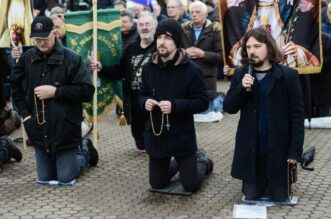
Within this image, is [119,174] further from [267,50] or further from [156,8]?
[156,8]

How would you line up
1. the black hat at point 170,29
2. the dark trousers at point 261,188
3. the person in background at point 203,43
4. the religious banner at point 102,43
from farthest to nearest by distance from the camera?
the person in background at point 203,43 → the religious banner at point 102,43 → the black hat at point 170,29 → the dark trousers at point 261,188

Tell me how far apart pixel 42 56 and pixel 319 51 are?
325 cm

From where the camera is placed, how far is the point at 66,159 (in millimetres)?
7254

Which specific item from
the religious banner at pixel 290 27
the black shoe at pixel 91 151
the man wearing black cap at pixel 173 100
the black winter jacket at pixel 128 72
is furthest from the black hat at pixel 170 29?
the black shoe at pixel 91 151

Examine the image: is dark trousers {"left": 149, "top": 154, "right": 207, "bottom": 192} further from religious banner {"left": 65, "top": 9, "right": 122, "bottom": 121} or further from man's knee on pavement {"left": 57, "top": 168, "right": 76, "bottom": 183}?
religious banner {"left": 65, "top": 9, "right": 122, "bottom": 121}

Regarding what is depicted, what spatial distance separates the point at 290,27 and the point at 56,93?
291 centimetres

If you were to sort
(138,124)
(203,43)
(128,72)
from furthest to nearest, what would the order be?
1. (203,43)
2. (138,124)
3. (128,72)

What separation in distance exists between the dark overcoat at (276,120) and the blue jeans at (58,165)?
1.98 m

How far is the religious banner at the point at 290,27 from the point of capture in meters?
7.79

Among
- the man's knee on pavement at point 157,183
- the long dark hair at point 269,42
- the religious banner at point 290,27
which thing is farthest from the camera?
the religious banner at point 290,27

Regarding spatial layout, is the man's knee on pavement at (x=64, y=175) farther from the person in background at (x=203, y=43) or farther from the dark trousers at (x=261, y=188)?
the person in background at (x=203, y=43)

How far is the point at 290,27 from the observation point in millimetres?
7820

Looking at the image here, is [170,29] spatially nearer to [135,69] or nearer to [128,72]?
[135,69]

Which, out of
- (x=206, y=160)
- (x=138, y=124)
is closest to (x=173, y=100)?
(x=206, y=160)
